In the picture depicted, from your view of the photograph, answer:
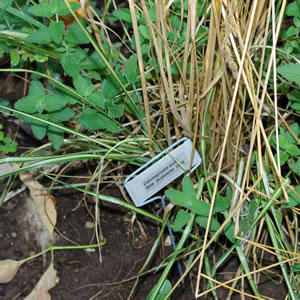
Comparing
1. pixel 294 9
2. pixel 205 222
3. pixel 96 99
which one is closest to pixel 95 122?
pixel 96 99

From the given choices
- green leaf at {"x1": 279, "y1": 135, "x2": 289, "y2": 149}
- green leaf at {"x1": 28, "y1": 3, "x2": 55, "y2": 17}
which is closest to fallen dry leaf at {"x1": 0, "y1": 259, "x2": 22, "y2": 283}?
green leaf at {"x1": 28, "y1": 3, "x2": 55, "y2": 17}

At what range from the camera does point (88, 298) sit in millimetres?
1192

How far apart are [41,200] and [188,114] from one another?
0.59 m

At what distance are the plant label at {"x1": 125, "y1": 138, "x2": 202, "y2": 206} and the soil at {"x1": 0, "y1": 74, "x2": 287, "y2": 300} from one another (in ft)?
0.77

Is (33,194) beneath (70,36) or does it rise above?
beneath

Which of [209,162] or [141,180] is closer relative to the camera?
[141,180]

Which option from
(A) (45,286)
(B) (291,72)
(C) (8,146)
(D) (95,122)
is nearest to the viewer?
(B) (291,72)

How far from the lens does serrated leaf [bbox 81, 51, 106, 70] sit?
1084mm

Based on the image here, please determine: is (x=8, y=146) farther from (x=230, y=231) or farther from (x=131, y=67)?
(x=230, y=231)

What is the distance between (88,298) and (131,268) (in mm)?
154

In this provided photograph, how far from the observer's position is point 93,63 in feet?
3.58

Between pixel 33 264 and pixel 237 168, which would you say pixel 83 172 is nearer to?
pixel 33 264

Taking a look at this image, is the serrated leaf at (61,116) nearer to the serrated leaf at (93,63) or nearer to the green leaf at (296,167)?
the serrated leaf at (93,63)

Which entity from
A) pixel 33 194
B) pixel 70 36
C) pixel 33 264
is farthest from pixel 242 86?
pixel 33 264
